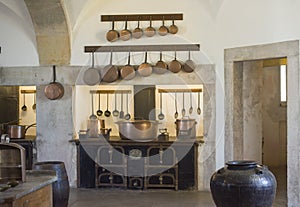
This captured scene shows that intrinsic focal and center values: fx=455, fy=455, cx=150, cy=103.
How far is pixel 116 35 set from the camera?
21.4 feet

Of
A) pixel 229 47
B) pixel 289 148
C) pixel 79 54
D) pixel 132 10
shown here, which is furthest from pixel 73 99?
pixel 289 148

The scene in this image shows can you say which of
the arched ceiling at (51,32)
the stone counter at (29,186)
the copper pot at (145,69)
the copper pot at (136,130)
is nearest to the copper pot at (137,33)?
the copper pot at (145,69)

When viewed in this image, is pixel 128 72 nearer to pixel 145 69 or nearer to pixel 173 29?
pixel 145 69

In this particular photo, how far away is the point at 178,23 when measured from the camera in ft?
21.3

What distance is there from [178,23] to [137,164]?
82.1 inches

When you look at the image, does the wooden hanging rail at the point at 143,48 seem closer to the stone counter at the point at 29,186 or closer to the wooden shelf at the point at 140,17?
the wooden shelf at the point at 140,17

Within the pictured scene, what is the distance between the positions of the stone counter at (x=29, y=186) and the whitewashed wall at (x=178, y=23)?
10.7ft

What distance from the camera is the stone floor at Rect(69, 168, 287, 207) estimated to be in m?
5.63

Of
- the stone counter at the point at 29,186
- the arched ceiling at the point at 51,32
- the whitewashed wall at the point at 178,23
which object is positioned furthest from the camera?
the arched ceiling at the point at 51,32

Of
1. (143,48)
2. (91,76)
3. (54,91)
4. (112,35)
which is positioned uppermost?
(112,35)

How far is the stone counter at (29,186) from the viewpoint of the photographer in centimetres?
273

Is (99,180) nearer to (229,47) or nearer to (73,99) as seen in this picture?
(73,99)

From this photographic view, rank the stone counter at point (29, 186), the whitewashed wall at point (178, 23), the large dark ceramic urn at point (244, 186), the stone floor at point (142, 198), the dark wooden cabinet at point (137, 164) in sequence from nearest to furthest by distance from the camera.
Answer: the stone counter at point (29, 186), the large dark ceramic urn at point (244, 186), the stone floor at point (142, 198), the whitewashed wall at point (178, 23), the dark wooden cabinet at point (137, 164)

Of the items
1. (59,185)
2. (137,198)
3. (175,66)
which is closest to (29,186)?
(59,185)
